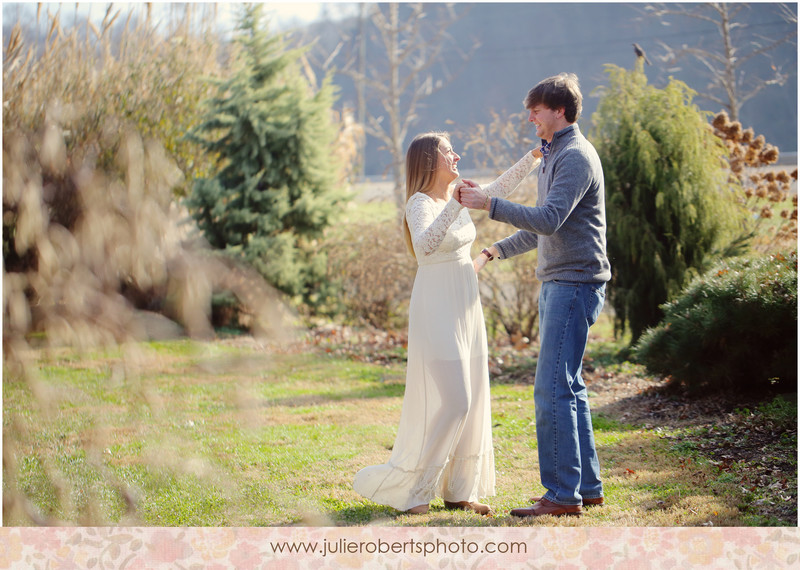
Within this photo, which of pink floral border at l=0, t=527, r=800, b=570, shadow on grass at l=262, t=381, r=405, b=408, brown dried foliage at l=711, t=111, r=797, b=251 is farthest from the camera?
brown dried foliage at l=711, t=111, r=797, b=251

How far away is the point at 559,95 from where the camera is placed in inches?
104

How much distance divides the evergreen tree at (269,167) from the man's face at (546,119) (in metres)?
4.76

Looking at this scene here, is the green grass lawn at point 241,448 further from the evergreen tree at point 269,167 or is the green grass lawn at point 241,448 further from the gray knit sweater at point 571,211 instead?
the evergreen tree at point 269,167

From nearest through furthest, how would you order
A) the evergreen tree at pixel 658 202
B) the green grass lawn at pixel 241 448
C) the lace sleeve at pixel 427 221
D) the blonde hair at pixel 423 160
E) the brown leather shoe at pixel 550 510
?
the green grass lawn at pixel 241 448 < the lace sleeve at pixel 427 221 < the brown leather shoe at pixel 550 510 < the blonde hair at pixel 423 160 < the evergreen tree at pixel 658 202

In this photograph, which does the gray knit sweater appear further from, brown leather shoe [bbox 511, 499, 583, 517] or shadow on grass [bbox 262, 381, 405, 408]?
shadow on grass [bbox 262, 381, 405, 408]

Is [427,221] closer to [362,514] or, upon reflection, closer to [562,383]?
[562,383]

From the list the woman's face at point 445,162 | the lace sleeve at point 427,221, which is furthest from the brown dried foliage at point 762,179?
the lace sleeve at point 427,221

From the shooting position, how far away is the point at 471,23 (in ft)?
44.0

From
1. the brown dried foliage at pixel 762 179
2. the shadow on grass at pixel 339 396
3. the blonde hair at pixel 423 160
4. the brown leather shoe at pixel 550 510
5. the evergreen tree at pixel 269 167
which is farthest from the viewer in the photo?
the evergreen tree at pixel 269 167

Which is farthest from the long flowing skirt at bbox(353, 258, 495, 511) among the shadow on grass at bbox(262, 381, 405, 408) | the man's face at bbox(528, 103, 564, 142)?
the shadow on grass at bbox(262, 381, 405, 408)

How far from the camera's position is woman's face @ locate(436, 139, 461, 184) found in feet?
9.19

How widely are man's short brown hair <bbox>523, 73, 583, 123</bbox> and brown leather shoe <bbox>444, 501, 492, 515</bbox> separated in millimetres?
1530

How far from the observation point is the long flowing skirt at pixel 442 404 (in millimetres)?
2713

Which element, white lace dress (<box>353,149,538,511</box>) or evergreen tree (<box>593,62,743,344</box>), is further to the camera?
Answer: evergreen tree (<box>593,62,743,344</box>)
